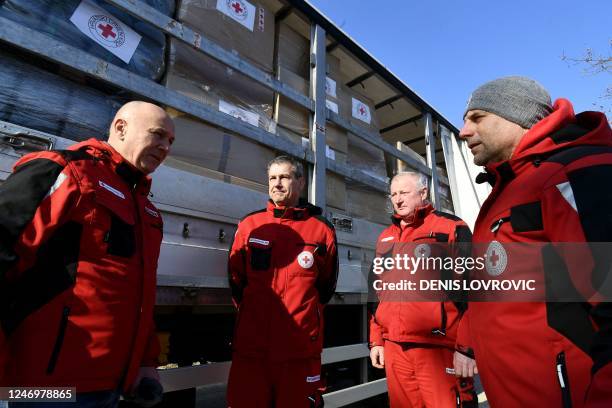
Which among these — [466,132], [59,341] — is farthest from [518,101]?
[59,341]

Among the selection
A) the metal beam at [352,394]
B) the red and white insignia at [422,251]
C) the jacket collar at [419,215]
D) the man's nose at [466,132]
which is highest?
the man's nose at [466,132]

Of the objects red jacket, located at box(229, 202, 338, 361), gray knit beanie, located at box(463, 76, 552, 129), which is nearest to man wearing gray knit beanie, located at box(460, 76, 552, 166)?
gray knit beanie, located at box(463, 76, 552, 129)

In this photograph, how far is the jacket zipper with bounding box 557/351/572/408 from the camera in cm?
87

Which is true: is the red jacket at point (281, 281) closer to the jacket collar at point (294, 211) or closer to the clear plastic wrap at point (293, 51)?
the jacket collar at point (294, 211)

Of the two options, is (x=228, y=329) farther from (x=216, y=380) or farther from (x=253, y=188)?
(x=253, y=188)

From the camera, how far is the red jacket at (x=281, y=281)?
5.79 ft

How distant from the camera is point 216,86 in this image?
215 centimetres

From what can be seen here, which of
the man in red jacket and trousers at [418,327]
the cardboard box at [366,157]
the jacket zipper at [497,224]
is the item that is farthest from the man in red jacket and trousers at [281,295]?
the cardboard box at [366,157]

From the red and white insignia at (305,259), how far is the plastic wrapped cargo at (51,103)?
1.13 meters

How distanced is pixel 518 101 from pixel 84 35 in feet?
6.06

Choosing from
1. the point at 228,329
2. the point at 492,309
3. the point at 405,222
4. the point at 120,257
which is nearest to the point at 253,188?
the point at 228,329

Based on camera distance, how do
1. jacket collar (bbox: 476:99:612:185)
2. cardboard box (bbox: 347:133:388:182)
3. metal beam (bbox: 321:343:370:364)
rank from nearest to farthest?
jacket collar (bbox: 476:99:612:185) < metal beam (bbox: 321:343:370:364) < cardboard box (bbox: 347:133:388:182)

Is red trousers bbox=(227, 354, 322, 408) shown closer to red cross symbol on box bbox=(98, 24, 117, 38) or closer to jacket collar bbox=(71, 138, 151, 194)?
jacket collar bbox=(71, 138, 151, 194)

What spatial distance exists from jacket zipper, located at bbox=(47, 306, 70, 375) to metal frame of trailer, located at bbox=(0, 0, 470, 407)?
2.06 ft
